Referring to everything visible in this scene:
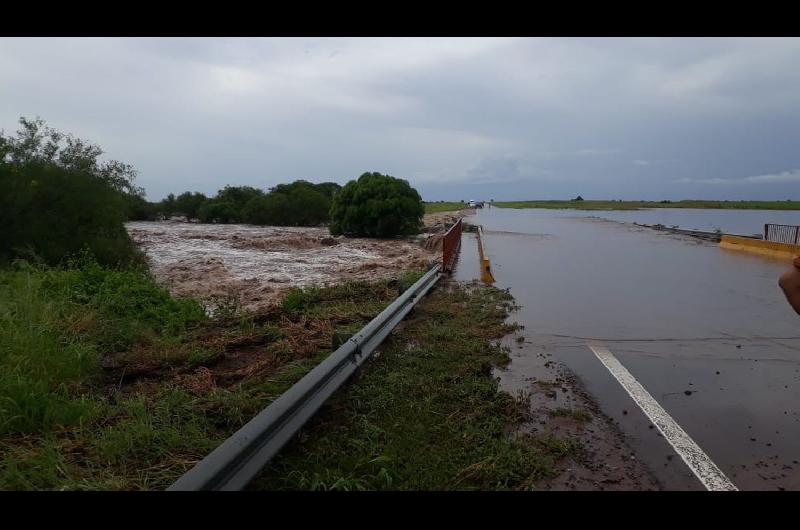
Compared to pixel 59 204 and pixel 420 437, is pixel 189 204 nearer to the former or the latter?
pixel 59 204

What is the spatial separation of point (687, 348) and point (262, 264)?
13.5 m

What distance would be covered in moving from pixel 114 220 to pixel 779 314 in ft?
50.5

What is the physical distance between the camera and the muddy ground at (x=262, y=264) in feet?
40.3

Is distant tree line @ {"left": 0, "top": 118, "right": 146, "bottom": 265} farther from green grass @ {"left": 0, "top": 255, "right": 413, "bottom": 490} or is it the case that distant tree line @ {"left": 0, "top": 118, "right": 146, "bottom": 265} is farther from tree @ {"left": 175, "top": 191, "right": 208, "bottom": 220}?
tree @ {"left": 175, "top": 191, "right": 208, "bottom": 220}

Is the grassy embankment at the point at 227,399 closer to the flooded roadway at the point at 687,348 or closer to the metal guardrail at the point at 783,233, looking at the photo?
the flooded roadway at the point at 687,348

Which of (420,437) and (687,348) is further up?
(420,437)

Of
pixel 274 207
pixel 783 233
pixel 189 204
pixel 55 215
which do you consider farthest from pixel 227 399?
pixel 189 204

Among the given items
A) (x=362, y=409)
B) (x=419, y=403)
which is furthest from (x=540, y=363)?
(x=362, y=409)

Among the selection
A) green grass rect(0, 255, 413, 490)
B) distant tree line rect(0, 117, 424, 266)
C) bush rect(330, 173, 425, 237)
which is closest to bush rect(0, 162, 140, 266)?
distant tree line rect(0, 117, 424, 266)

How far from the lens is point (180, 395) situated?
4.29 m

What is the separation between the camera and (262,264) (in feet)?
56.7

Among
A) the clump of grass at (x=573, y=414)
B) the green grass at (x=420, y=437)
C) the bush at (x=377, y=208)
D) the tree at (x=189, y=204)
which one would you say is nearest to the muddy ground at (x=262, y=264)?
the bush at (x=377, y=208)

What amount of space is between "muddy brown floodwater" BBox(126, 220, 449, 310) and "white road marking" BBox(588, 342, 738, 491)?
648 cm

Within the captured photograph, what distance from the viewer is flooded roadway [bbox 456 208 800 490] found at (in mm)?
3676
